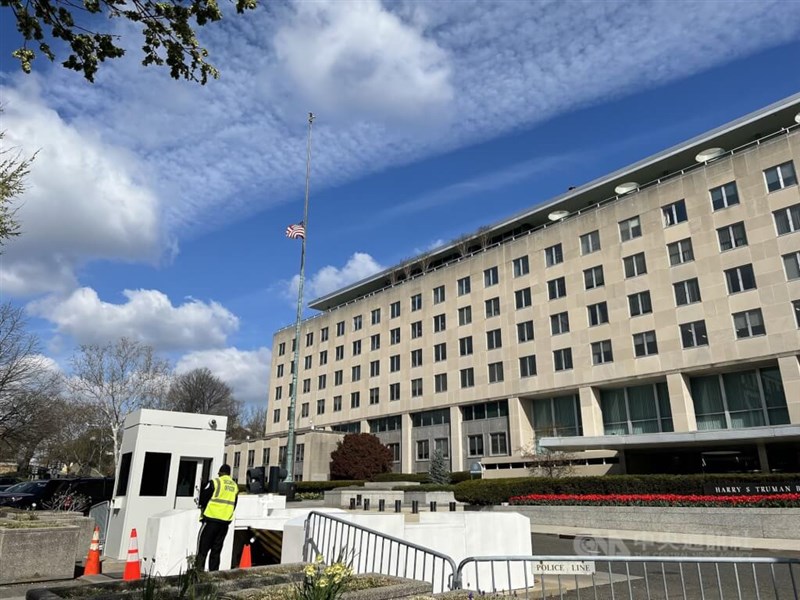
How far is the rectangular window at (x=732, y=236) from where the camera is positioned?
33819 millimetres

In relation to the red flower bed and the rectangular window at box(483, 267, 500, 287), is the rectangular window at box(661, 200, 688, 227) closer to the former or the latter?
the rectangular window at box(483, 267, 500, 287)

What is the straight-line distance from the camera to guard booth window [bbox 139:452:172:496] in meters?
15.9

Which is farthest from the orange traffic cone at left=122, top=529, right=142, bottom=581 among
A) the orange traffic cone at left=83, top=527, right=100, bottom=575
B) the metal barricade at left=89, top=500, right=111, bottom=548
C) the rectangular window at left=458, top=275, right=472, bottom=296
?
the rectangular window at left=458, top=275, right=472, bottom=296

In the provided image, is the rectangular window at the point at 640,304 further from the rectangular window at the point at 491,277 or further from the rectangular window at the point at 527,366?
the rectangular window at the point at 491,277

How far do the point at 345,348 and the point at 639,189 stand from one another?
34.7 metres

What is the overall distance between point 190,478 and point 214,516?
7840 millimetres

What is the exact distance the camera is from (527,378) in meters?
43.2

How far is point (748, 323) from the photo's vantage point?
107 feet

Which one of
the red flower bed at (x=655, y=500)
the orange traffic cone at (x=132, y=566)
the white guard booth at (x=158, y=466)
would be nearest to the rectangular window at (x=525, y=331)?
the red flower bed at (x=655, y=500)

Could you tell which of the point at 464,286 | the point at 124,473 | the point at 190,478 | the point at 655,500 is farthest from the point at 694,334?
the point at 124,473

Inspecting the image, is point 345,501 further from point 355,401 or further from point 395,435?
point 355,401

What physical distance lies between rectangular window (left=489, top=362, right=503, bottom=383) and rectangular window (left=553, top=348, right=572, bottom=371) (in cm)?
509

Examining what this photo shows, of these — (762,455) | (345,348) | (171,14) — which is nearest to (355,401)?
(345,348)

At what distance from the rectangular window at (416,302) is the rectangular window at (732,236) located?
26661mm
